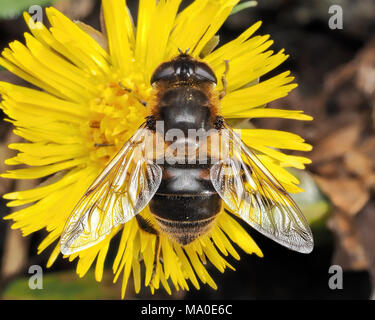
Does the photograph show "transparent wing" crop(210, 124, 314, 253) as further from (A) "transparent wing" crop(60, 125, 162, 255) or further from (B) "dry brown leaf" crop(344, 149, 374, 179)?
(B) "dry brown leaf" crop(344, 149, 374, 179)

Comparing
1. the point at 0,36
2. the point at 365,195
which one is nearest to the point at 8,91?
the point at 0,36

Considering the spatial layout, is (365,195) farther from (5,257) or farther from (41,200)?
(5,257)

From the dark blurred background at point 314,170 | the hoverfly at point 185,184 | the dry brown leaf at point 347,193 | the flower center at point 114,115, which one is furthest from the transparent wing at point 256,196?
the dry brown leaf at point 347,193

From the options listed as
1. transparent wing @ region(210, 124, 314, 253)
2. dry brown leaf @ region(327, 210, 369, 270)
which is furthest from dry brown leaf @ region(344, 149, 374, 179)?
transparent wing @ region(210, 124, 314, 253)

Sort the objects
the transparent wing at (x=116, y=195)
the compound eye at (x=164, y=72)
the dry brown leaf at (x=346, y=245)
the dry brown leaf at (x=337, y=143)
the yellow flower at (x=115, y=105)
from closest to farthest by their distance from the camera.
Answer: the transparent wing at (x=116, y=195)
the compound eye at (x=164, y=72)
the yellow flower at (x=115, y=105)
the dry brown leaf at (x=346, y=245)
the dry brown leaf at (x=337, y=143)

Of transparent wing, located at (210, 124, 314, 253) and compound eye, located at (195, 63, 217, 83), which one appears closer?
transparent wing, located at (210, 124, 314, 253)

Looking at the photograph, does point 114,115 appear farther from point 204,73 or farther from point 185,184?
point 185,184

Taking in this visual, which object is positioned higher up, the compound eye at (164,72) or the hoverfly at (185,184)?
the compound eye at (164,72)

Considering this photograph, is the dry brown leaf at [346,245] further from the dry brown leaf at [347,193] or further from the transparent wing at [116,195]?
the transparent wing at [116,195]
